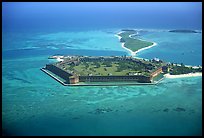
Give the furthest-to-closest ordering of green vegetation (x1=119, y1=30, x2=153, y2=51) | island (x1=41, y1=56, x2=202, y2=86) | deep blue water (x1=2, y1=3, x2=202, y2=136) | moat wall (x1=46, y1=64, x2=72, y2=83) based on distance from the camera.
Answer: green vegetation (x1=119, y1=30, x2=153, y2=51) < moat wall (x1=46, y1=64, x2=72, y2=83) < island (x1=41, y1=56, x2=202, y2=86) < deep blue water (x1=2, y1=3, x2=202, y2=136)

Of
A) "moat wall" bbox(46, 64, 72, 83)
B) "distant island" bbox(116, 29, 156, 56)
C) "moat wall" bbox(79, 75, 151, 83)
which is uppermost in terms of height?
"distant island" bbox(116, 29, 156, 56)

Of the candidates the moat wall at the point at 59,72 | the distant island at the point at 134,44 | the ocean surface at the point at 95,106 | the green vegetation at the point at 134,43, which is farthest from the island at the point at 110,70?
the green vegetation at the point at 134,43

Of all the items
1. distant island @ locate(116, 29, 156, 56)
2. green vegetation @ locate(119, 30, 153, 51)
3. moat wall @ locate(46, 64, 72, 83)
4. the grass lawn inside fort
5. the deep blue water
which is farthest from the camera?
green vegetation @ locate(119, 30, 153, 51)

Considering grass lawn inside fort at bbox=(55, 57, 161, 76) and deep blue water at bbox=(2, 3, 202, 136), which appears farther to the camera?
grass lawn inside fort at bbox=(55, 57, 161, 76)

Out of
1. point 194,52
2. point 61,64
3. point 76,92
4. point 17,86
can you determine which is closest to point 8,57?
point 61,64

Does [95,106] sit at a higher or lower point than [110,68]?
lower

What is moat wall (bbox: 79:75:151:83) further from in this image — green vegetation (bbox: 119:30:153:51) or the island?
green vegetation (bbox: 119:30:153:51)

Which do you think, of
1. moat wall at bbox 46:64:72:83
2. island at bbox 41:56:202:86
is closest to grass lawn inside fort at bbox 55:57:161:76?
island at bbox 41:56:202:86

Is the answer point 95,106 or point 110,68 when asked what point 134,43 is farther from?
point 95,106

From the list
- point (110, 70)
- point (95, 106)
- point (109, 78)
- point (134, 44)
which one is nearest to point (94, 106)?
point (95, 106)
